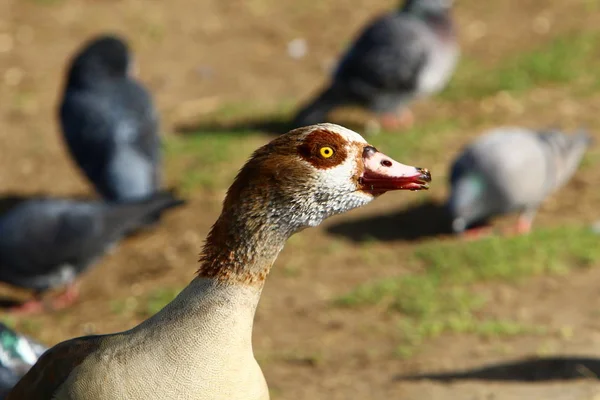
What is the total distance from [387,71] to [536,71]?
1.80 metres

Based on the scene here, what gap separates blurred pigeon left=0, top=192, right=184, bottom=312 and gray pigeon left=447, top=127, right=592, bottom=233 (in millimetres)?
2451

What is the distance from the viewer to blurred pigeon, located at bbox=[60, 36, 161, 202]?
297 inches

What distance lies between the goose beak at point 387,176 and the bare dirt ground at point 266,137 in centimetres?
215

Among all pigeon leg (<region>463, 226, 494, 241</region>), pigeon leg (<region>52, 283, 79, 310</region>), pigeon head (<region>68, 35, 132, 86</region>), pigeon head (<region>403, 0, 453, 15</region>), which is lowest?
pigeon leg (<region>52, 283, 79, 310</region>)

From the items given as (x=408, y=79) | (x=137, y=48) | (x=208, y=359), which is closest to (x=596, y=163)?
(x=408, y=79)

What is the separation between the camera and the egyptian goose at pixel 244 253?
9.44 ft

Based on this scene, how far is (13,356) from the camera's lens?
3.93 meters

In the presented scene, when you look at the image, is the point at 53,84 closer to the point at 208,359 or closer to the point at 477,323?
the point at 477,323

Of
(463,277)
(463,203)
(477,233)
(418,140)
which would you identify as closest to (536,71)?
(418,140)

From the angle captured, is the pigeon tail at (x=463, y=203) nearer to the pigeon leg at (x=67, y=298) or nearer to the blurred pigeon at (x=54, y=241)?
the blurred pigeon at (x=54, y=241)

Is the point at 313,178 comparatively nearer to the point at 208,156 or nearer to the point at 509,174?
the point at 509,174

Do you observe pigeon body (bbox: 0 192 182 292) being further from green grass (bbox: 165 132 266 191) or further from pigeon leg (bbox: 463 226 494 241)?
pigeon leg (bbox: 463 226 494 241)

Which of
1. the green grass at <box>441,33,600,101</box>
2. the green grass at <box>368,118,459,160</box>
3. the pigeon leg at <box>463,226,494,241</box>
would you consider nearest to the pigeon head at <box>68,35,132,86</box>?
the green grass at <box>368,118,459,160</box>

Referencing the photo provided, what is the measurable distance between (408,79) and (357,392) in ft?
15.8
